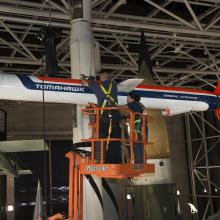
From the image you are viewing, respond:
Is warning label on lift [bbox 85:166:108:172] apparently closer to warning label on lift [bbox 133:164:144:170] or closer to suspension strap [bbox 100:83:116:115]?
warning label on lift [bbox 133:164:144:170]

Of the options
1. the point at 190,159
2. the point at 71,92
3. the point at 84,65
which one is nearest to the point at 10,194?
the point at 190,159

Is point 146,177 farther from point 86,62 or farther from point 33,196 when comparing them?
point 33,196

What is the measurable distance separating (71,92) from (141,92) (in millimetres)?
2412

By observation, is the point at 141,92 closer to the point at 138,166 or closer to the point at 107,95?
the point at 107,95

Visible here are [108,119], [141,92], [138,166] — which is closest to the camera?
[108,119]

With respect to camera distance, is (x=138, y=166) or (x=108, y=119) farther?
(x=138, y=166)

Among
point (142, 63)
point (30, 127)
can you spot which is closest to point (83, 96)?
point (142, 63)

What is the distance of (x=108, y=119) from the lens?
8523mm

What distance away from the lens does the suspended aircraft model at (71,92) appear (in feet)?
30.0

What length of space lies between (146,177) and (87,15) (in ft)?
24.9

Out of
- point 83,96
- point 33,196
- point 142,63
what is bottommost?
point 33,196

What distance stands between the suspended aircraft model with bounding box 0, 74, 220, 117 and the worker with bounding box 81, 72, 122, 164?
0.74 meters

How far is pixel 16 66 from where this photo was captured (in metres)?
25.2

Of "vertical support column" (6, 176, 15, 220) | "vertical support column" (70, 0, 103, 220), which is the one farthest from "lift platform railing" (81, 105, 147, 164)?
"vertical support column" (6, 176, 15, 220)
